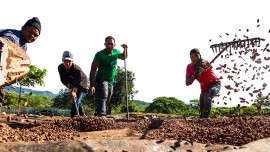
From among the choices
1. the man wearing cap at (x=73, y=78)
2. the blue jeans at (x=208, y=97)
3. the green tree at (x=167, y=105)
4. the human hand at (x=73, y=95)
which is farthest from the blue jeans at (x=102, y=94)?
the green tree at (x=167, y=105)

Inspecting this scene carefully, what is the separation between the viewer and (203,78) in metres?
7.38

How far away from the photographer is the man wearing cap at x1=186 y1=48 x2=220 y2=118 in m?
7.19

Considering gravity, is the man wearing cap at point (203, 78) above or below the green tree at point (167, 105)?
below

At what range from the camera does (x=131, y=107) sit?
47250 millimetres

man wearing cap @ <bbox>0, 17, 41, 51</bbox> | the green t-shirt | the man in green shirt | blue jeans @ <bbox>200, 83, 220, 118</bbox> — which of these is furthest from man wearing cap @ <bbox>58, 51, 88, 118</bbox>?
blue jeans @ <bbox>200, 83, 220, 118</bbox>

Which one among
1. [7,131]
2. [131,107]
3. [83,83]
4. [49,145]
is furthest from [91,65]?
[131,107]

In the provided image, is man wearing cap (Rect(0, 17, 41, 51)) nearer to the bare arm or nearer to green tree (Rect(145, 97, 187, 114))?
the bare arm

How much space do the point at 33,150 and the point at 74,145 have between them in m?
0.40

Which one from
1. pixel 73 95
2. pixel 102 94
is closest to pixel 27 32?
pixel 73 95

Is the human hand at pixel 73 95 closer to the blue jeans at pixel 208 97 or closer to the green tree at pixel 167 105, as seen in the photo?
→ the blue jeans at pixel 208 97

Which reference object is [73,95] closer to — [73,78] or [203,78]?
[73,78]

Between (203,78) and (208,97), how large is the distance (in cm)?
44

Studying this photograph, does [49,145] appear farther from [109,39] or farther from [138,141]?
[109,39]

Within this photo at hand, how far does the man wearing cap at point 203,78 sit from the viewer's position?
719 centimetres
